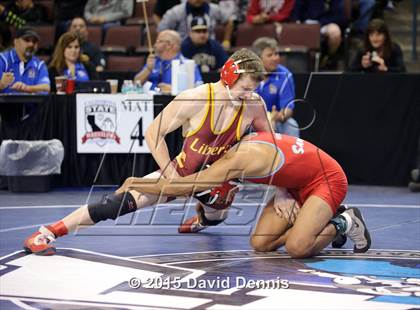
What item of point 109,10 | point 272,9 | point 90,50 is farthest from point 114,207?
point 109,10

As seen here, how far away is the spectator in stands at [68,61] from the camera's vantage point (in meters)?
10.1

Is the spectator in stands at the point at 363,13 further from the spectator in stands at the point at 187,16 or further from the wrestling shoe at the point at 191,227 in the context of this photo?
the wrestling shoe at the point at 191,227

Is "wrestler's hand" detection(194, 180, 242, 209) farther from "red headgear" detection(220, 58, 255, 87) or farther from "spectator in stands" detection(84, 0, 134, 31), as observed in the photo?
"spectator in stands" detection(84, 0, 134, 31)

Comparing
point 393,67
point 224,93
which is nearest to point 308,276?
point 224,93

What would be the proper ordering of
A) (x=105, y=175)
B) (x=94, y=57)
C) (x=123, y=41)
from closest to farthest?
(x=105, y=175), (x=94, y=57), (x=123, y=41)

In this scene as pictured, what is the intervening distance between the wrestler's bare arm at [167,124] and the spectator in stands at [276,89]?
10.1ft

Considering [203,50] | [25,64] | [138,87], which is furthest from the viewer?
[203,50]

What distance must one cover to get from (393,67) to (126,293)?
5.87 metres

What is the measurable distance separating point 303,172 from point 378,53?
4376 mm

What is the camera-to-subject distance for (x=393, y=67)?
406 inches

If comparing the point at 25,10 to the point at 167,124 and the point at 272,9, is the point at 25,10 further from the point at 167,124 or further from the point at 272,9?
the point at 167,124

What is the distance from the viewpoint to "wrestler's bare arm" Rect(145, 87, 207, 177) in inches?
248

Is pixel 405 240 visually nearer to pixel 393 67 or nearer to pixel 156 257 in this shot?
pixel 156 257

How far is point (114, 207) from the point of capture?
6.14 m
